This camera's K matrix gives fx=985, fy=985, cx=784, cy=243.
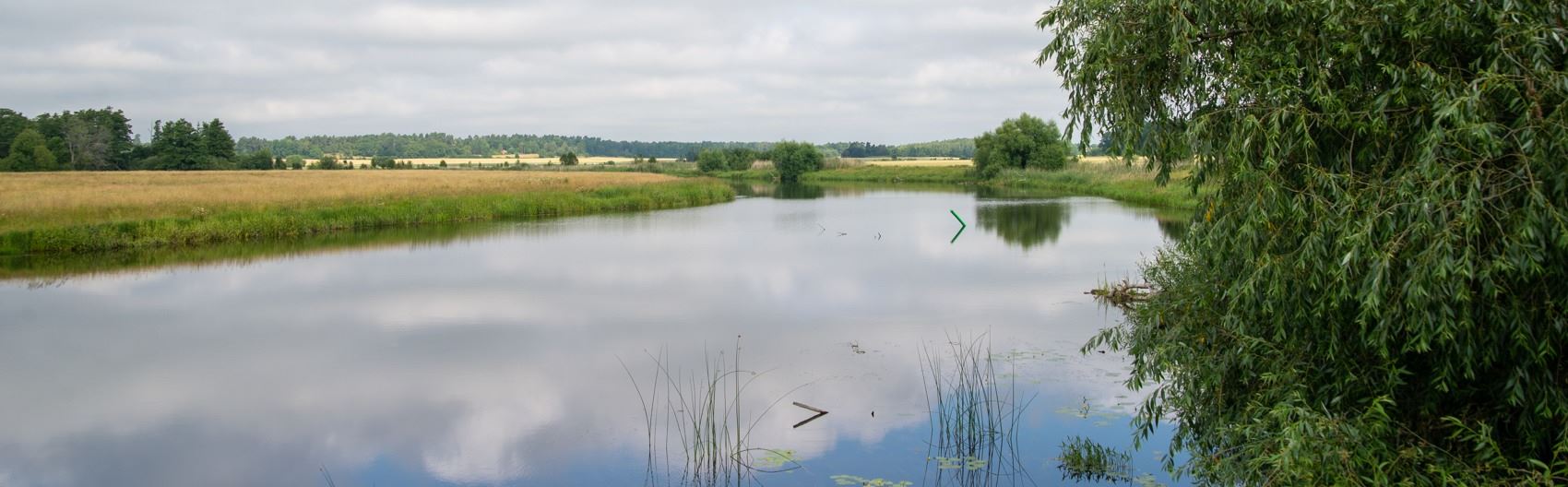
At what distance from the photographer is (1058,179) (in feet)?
198

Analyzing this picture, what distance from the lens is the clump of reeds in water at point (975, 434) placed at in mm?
7422

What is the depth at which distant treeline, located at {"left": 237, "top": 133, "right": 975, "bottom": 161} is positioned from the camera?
131875 millimetres

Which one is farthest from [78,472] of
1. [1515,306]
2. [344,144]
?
[344,144]

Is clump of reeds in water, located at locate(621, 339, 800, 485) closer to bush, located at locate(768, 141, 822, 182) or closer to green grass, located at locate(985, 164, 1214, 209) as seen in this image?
green grass, located at locate(985, 164, 1214, 209)

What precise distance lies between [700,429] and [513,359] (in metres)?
4.03

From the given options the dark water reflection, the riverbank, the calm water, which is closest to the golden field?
the riverbank

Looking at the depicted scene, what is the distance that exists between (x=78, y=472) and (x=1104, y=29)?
8.11 m

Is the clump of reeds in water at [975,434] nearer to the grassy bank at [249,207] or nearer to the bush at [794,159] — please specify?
the grassy bank at [249,207]

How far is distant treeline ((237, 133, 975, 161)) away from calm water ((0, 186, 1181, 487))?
97.5 meters

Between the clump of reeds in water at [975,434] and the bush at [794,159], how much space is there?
3001 inches

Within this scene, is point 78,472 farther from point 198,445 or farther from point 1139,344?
point 1139,344

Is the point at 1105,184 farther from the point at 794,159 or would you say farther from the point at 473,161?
the point at 473,161

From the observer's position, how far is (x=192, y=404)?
31.3 ft

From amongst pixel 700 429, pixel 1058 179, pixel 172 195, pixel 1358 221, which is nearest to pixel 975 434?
pixel 700 429
